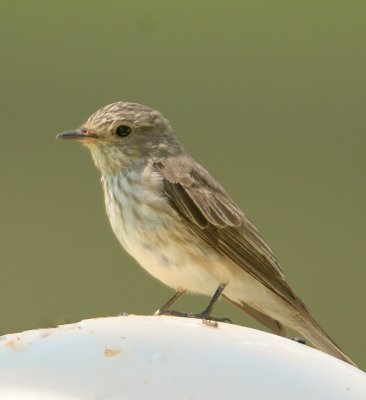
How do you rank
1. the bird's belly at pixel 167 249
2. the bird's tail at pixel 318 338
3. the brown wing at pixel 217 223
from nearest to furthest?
the bird's tail at pixel 318 338, the bird's belly at pixel 167 249, the brown wing at pixel 217 223

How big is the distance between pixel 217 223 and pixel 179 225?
0.67 feet

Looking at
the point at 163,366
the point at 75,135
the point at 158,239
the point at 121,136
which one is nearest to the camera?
the point at 163,366

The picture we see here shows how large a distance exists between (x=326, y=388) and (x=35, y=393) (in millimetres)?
623

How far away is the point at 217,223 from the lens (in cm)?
452

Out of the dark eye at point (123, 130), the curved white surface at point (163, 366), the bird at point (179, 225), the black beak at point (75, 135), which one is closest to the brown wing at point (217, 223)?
the bird at point (179, 225)

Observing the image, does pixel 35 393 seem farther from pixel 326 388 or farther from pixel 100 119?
pixel 100 119

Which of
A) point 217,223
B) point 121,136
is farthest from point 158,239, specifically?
point 121,136

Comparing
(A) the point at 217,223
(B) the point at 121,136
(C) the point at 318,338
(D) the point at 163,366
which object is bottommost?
(C) the point at 318,338

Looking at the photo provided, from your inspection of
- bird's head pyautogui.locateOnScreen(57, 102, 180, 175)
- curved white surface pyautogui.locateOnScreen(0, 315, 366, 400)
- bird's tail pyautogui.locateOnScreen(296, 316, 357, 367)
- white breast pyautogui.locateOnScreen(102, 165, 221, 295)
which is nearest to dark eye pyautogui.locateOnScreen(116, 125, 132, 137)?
bird's head pyautogui.locateOnScreen(57, 102, 180, 175)

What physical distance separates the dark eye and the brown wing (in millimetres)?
160

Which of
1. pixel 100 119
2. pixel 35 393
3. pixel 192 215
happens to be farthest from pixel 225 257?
pixel 35 393

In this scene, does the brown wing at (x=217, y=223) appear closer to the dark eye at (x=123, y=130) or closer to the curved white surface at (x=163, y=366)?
the dark eye at (x=123, y=130)

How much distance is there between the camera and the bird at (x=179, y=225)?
4.32 meters

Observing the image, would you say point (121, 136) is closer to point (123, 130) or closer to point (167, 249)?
point (123, 130)
